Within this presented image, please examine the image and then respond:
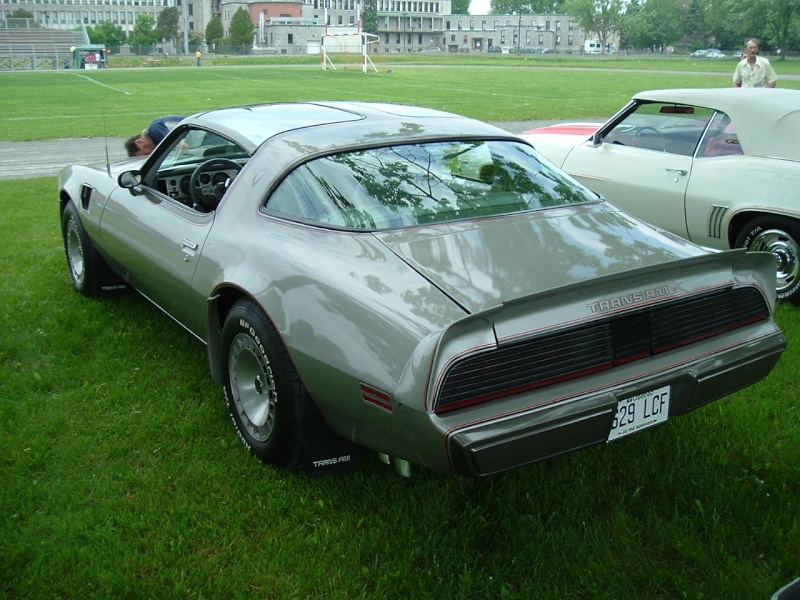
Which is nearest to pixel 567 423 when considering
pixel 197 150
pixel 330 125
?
pixel 330 125

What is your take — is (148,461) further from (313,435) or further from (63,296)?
(63,296)

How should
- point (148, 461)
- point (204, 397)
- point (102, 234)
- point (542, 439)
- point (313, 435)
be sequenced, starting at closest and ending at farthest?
1. point (542, 439)
2. point (313, 435)
3. point (148, 461)
4. point (204, 397)
5. point (102, 234)

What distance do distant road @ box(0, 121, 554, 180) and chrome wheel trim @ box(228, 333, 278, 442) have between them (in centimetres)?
882

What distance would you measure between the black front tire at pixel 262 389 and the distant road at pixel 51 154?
28.9 ft

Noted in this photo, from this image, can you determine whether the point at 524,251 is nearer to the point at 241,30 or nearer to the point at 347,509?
the point at 347,509

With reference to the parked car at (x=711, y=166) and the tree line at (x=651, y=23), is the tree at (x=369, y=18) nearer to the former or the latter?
the tree line at (x=651, y=23)

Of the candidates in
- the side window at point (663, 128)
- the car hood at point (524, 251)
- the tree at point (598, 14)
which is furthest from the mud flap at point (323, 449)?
the tree at point (598, 14)

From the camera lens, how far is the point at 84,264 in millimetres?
5605

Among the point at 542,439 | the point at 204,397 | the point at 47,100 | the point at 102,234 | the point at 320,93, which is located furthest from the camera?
the point at 320,93

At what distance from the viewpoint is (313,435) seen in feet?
10.6

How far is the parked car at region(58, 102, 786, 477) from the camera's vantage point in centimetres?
267

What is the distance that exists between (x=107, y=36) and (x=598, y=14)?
230 feet

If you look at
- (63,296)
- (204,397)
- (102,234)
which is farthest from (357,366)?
(63,296)

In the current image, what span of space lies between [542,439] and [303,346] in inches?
37.8
